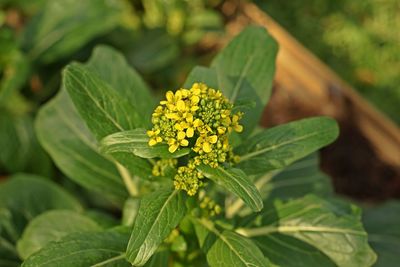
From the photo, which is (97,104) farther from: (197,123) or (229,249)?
(229,249)

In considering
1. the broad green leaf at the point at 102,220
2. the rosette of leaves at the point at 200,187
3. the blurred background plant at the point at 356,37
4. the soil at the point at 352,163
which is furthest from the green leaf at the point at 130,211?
the blurred background plant at the point at 356,37

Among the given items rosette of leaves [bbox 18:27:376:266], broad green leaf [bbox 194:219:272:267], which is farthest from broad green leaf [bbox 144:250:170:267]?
broad green leaf [bbox 194:219:272:267]

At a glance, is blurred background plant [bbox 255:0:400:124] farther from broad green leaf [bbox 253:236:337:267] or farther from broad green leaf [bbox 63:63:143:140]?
broad green leaf [bbox 63:63:143:140]

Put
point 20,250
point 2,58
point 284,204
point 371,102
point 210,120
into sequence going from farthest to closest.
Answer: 1. point 371,102
2. point 2,58
3. point 20,250
4. point 284,204
5. point 210,120

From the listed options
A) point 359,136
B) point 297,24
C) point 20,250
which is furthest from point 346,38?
point 20,250

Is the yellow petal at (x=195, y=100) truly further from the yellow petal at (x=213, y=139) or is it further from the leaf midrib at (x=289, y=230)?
the leaf midrib at (x=289, y=230)

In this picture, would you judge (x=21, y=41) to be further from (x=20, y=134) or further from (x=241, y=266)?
(x=241, y=266)
